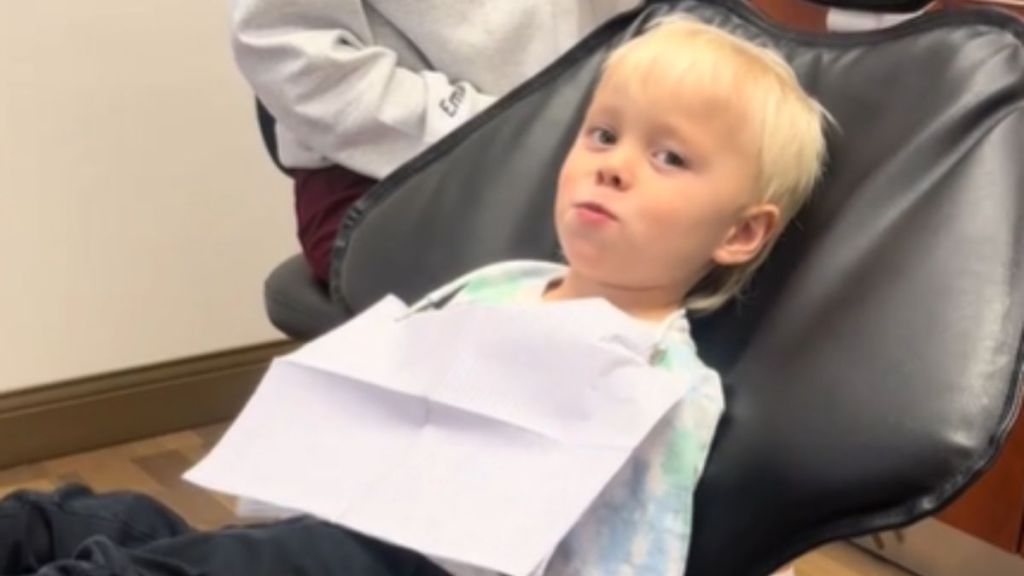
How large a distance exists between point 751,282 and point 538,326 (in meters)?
0.15

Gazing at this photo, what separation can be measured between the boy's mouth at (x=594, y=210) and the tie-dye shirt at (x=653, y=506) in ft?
0.42

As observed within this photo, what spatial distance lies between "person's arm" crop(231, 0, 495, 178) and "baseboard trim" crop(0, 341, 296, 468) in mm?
1086

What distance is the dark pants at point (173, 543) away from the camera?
932 mm

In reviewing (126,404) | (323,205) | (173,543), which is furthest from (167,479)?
(173,543)

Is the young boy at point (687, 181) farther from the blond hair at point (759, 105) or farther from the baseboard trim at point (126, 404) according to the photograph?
the baseboard trim at point (126, 404)

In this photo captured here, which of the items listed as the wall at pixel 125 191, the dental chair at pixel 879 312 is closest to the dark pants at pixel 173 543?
the dental chair at pixel 879 312

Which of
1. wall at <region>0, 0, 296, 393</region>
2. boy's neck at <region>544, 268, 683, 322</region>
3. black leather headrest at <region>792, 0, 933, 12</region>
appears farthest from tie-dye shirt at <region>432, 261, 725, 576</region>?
wall at <region>0, 0, 296, 393</region>

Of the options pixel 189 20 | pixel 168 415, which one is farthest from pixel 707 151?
pixel 168 415

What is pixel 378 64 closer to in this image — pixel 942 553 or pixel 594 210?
pixel 594 210

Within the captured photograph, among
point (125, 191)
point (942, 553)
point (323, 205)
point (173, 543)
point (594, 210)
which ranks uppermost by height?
point (594, 210)

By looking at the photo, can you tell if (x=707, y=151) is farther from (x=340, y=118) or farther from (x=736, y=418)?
(x=340, y=118)

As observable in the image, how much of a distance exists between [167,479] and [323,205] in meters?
0.97

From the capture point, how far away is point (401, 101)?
145 centimetres

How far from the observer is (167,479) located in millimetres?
2324
